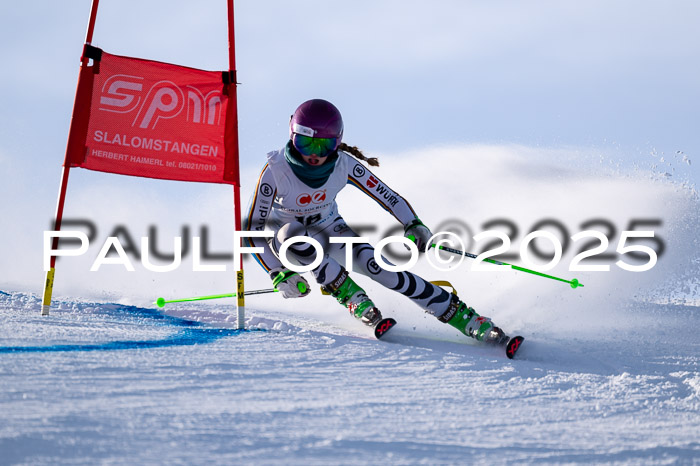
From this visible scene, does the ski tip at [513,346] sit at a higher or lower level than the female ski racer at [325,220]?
lower

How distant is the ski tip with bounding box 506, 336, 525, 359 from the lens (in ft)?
12.4

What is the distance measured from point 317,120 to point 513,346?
171 centimetres

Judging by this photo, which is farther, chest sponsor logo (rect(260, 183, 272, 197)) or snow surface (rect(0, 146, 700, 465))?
chest sponsor logo (rect(260, 183, 272, 197))

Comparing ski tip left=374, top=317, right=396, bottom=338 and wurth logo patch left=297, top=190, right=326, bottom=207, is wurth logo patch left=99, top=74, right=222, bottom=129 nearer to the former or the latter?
wurth logo patch left=297, top=190, right=326, bottom=207

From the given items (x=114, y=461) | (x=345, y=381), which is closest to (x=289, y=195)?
(x=345, y=381)

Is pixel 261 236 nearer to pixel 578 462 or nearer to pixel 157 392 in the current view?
pixel 157 392

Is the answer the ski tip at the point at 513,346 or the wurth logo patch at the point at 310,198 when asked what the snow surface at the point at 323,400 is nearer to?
the ski tip at the point at 513,346

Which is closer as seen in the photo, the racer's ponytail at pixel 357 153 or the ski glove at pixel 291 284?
the ski glove at pixel 291 284

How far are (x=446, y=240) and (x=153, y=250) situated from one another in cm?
252

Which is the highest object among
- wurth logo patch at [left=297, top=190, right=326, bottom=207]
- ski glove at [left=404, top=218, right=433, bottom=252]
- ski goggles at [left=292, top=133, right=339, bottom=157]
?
ski goggles at [left=292, top=133, right=339, bottom=157]

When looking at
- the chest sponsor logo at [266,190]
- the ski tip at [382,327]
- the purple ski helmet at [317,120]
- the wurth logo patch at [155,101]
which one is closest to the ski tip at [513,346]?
the ski tip at [382,327]

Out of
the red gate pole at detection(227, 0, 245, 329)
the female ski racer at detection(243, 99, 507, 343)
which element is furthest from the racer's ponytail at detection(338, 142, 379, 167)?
the red gate pole at detection(227, 0, 245, 329)

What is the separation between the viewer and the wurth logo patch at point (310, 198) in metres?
4.22

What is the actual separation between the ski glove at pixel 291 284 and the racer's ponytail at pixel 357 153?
0.92 meters
